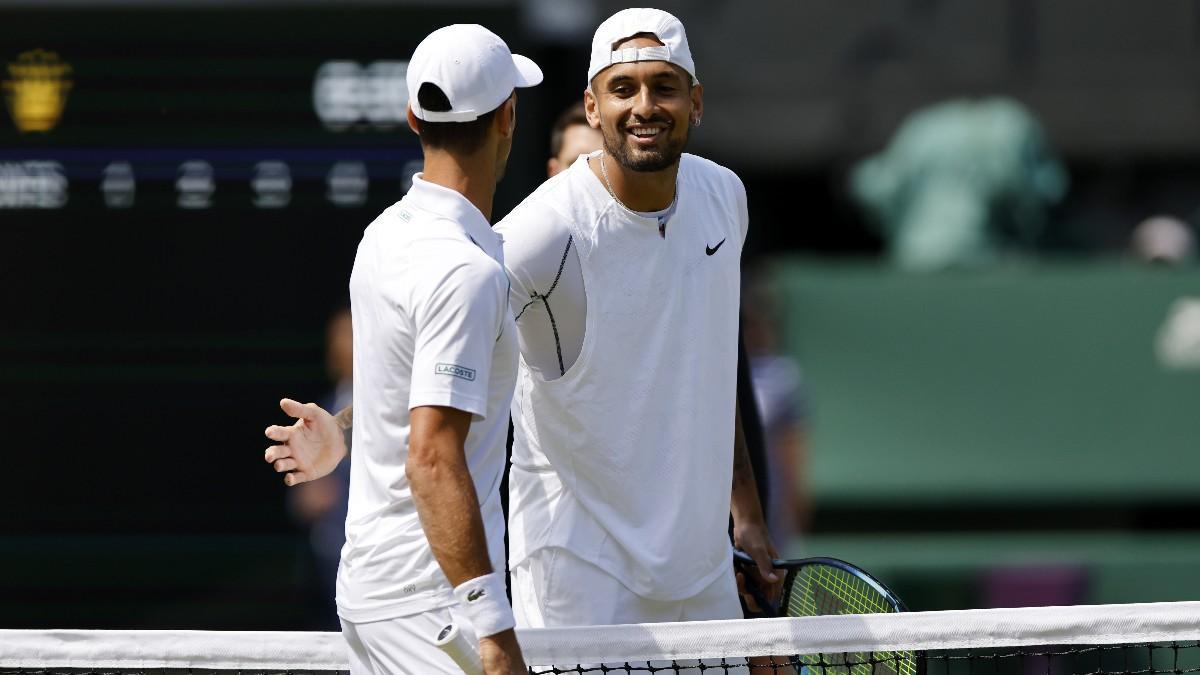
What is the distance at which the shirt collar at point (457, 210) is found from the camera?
309 centimetres

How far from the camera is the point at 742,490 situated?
3975 millimetres

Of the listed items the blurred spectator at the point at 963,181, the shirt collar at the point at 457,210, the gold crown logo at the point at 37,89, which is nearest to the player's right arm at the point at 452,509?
the shirt collar at the point at 457,210

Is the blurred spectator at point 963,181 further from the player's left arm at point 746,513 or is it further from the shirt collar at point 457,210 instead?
the shirt collar at point 457,210

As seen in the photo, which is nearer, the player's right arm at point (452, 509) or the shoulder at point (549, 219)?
the player's right arm at point (452, 509)

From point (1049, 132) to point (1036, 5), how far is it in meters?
0.49

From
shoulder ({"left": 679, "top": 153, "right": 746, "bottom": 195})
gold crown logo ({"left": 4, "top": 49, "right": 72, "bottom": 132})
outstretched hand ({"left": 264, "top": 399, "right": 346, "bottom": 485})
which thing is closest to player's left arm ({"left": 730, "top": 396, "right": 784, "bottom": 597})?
shoulder ({"left": 679, "top": 153, "right": 746, "bottom": 195})

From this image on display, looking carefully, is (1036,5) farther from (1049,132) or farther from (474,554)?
(474,554)

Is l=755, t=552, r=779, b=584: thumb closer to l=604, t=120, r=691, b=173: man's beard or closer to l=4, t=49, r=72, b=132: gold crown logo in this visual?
l=604, t=120, r=691, b=173: man's beard

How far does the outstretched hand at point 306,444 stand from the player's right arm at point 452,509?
501 mm

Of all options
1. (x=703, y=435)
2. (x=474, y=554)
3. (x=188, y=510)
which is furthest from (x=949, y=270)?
(x=474, y=554)

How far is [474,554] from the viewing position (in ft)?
9.57

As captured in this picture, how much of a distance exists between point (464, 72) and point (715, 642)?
1080 millimetres

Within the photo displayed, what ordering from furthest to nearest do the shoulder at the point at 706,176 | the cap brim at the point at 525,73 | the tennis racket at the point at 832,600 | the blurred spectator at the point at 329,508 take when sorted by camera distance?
1. the blurred spectator at the point at 329,508
2. the shoulder at the point at 706,176
3. the tennis racket at the point at 832,600
4. the cap brim at the point at 525,73

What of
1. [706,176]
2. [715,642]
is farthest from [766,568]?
[706,176]
